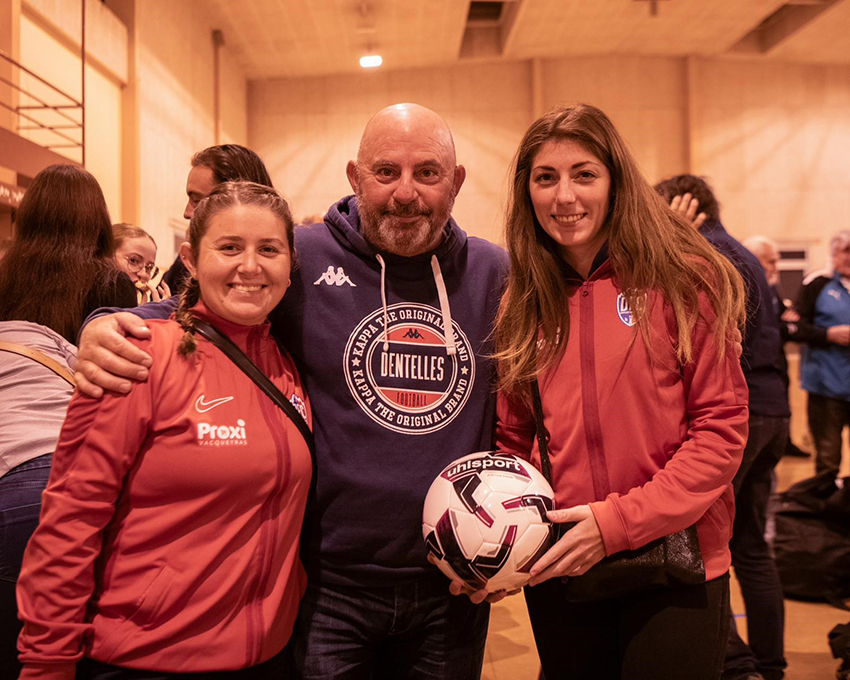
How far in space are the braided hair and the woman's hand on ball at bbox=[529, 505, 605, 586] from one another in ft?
3.41

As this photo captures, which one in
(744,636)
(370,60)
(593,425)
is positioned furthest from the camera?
(370,60)

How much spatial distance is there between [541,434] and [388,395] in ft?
1.46

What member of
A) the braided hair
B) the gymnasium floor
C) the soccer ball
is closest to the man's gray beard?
the braided hair

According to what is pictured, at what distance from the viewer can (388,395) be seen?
2.10 metres

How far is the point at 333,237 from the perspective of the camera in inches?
90.3

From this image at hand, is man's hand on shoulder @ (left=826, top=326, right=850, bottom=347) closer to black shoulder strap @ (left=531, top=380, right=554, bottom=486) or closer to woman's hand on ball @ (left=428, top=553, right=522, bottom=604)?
black shoulder strap @ (left=531, top=380, right=554, bottom=486)

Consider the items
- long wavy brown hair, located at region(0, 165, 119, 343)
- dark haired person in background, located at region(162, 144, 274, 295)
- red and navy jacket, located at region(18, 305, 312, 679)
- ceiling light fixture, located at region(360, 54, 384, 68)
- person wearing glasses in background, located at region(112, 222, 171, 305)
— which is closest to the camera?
red and navy jacket, located at region(18, 305, 312, 679)

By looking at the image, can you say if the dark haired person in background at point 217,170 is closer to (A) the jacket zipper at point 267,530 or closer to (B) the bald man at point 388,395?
(B) the bald man at point 388,395

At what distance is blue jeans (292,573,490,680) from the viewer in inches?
80.7

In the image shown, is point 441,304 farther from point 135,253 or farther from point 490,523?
point 135,253

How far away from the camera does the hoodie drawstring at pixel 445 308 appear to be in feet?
7.09

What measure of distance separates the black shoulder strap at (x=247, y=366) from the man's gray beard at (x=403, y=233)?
550 mm

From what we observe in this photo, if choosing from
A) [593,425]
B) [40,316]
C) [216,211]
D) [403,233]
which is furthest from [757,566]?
[40,316]

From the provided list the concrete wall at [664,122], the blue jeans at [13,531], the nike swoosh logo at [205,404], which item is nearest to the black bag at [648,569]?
the nike swoosh logo at [205,404]
